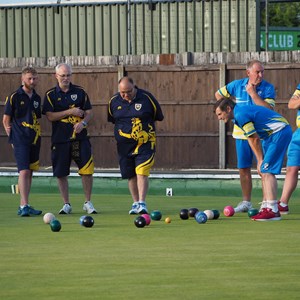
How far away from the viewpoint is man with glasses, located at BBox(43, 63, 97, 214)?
45.8 feet

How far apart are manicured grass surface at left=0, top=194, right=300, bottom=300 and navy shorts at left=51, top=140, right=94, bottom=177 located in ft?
2.26

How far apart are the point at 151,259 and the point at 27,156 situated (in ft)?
16.1

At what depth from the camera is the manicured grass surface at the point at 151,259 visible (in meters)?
7.88

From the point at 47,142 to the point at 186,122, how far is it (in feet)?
9.62

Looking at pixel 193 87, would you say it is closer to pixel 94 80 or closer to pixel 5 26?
pixel 94 80

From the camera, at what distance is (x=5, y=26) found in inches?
1159

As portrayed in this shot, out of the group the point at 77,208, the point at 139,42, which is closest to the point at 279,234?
the point at 77,208

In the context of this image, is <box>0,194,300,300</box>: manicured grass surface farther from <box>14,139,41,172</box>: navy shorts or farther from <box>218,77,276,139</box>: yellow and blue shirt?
<box>218,77,276,139</box>: yellow and blue shirt

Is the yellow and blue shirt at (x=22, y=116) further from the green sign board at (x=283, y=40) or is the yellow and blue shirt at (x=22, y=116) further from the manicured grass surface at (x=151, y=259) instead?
the green sign board at (x=283, y=40)

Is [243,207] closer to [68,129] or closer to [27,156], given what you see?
[68,129]

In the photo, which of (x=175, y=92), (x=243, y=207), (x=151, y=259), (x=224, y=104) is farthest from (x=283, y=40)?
(x=151, y=259)

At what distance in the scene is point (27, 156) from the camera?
14.0 m

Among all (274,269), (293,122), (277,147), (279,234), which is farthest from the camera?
(293,122)

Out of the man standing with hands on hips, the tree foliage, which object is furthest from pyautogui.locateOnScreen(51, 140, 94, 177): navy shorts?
the tree foliage
